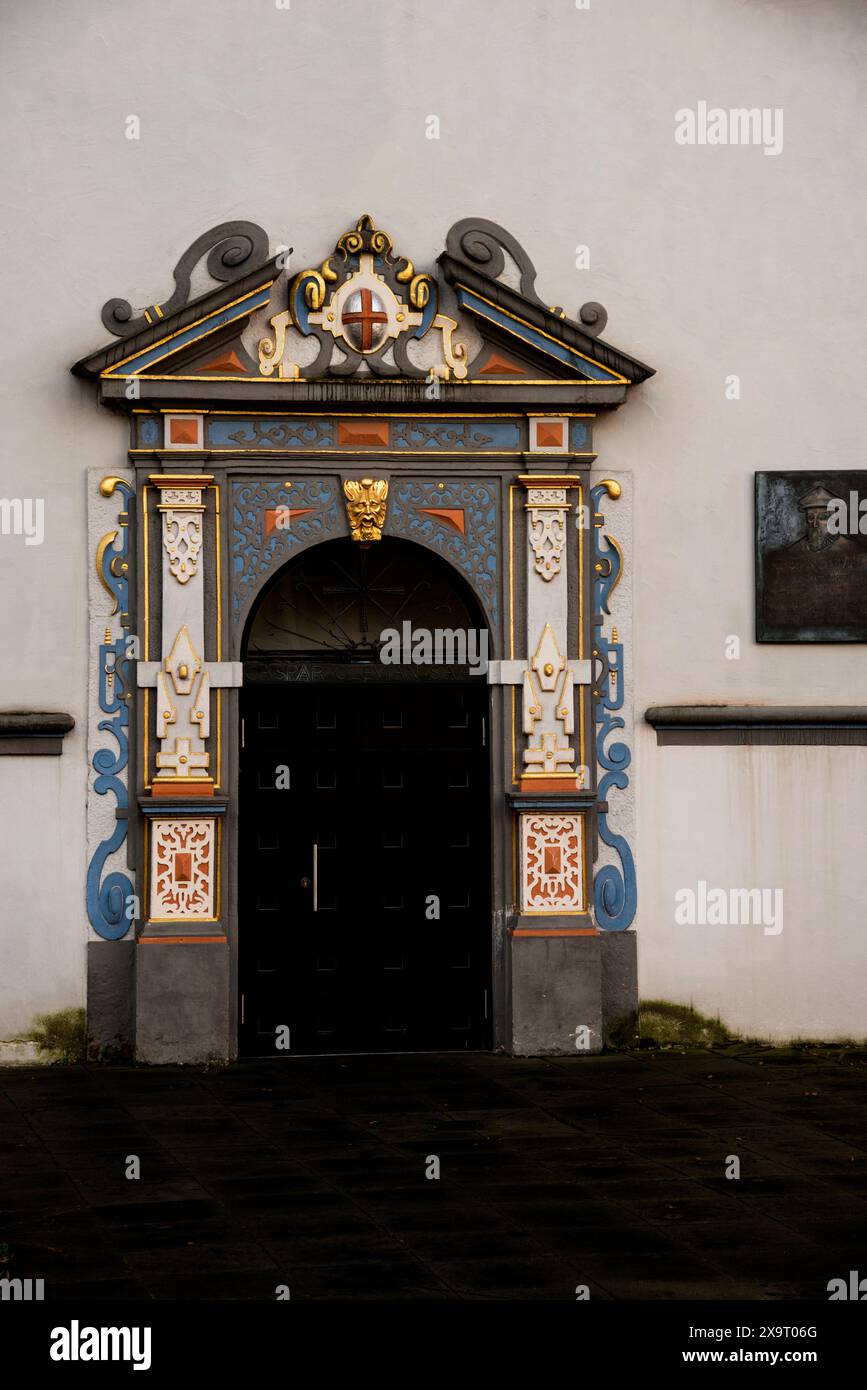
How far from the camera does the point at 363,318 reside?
41.3ft

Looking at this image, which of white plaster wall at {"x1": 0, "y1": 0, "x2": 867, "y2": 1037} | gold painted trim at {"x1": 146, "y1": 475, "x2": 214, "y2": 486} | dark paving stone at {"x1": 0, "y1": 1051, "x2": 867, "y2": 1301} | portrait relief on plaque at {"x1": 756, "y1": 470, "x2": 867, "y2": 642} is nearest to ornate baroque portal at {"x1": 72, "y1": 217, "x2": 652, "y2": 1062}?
gold painted trim at {"x1": 146, "y1": 475, "x2": 214, "y2": 486}

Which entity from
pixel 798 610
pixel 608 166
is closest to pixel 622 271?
pixel 608 166

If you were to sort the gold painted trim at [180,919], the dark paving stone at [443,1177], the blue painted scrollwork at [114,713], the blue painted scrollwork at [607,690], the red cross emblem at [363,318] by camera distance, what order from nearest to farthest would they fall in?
1. the dark paving stone at [443,1177]
2. the gold painted trim at [180,919]
3. the blue painted scrollwork at [114,713]
4. the red cross emblem at [363,318]
5. the blue painted scrollwork at [607,690]

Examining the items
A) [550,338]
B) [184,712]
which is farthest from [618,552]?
[184,712]

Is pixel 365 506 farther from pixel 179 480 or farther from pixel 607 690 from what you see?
pixel 607 690

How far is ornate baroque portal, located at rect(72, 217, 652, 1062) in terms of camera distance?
40.9 ft

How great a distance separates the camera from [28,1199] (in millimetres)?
8625

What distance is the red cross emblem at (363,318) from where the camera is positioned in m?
12.6

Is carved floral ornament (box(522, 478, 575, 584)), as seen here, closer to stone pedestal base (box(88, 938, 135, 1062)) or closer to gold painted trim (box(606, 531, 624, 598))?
gold painted trim (box(606, 531, 624, 598))

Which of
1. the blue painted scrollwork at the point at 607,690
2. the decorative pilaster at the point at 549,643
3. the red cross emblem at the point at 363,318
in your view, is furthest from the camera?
the blue painted scrollwork at the point at 607,690

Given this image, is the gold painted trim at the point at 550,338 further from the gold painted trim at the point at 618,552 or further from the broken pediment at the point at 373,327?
the gold painted trim at the point at 618,552

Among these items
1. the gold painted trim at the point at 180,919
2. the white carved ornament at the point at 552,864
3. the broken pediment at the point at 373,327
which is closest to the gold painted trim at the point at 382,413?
the broken pediment at the point at 373,327

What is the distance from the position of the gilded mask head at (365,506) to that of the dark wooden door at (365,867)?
3.56 feet

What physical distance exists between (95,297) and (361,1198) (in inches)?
257
